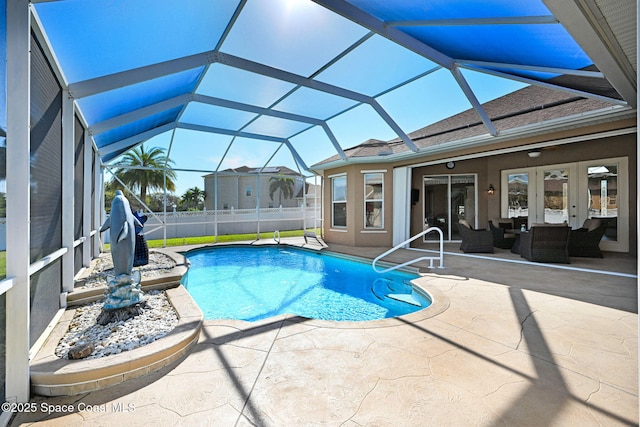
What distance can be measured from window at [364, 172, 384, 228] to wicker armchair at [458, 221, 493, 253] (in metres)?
2.90

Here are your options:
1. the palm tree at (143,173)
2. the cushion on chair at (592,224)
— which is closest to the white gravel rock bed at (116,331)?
the cushion on chair at (592,224)

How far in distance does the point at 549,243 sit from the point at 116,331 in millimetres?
8661

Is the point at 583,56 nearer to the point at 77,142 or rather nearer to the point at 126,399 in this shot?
the point at 126,399

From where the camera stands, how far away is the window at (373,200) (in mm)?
10711

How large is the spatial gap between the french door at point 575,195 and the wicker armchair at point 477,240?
276 centimetres

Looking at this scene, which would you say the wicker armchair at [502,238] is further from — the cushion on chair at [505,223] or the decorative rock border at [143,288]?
the decorative rock border at [143,288]

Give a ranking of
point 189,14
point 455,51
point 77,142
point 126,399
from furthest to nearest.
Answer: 1. point 455,51
2. point 77,142
3. point 189,14
4. point 126,399

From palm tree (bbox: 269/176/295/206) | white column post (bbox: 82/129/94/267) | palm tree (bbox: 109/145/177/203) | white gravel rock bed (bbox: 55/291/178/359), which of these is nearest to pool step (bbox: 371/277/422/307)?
white gravel rock bed (bbox: 55/291/178/359)

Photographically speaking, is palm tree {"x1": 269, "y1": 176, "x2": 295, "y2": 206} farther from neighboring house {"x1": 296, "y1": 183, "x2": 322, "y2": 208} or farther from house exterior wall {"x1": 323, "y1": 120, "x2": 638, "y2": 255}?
house exterior wall {"x1": 323, "y1": 120, "x2": 638, "y2": 255}

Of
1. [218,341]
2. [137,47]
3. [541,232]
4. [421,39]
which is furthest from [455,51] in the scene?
[218,341]

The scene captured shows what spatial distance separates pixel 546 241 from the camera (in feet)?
22.9

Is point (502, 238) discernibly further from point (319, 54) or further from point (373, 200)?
point (319, 54)

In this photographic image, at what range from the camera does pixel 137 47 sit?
4148mm

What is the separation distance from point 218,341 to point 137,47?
13.7 ft
